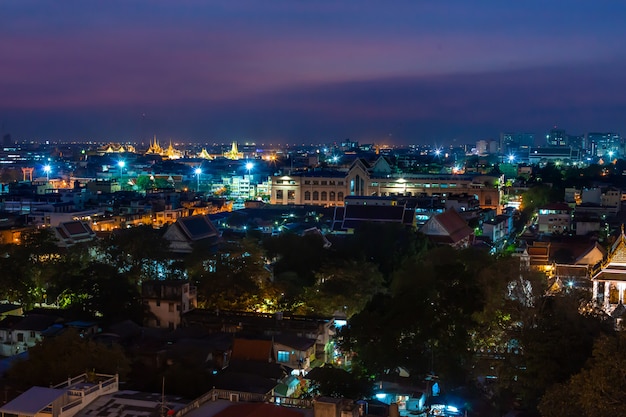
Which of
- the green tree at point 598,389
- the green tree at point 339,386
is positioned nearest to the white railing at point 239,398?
the green tree at point 339,386

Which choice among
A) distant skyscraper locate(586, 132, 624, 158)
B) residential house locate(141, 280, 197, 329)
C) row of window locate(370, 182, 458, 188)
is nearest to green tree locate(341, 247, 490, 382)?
residential house locate(141, 280, 197, 329)

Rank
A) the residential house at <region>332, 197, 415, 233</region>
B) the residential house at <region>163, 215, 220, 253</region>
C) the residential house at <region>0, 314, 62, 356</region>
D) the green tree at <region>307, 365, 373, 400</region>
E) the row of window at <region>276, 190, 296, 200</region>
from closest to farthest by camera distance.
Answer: the green tree at <region>307, 365, 373, 400</region>, the residential house at <region>0, 314, 62, 356</region>, the residential house at <region>163, 215, 220, 253</region>, the residential house at <region>332, 197, 415, 233</region>, the row of window at <region>276, 190, 296, 200</region>

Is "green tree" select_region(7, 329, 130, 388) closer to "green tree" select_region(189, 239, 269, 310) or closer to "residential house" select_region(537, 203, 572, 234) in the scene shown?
"green tree" select_region(189, 239, 269, 310)

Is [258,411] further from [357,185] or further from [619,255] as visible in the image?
[357,185]

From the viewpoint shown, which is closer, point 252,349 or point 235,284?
point 252,349

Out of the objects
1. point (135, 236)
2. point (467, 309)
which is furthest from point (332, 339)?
Result: point (135, 236)

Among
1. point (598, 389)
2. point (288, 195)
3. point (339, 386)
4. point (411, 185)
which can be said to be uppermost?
point (411, 185)

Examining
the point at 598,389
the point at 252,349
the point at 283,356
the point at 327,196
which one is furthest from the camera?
the point at 327,196

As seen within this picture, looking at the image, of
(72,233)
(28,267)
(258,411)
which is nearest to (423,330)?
(258,411)

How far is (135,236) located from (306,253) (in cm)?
568

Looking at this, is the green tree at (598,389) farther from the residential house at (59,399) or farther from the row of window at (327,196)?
the row of window at (327,196)

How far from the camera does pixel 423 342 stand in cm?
1541

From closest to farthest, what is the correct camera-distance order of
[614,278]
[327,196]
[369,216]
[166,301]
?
[166,301], [614,278], [369,216], [327,196]

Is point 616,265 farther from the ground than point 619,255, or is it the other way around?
point 619,255
